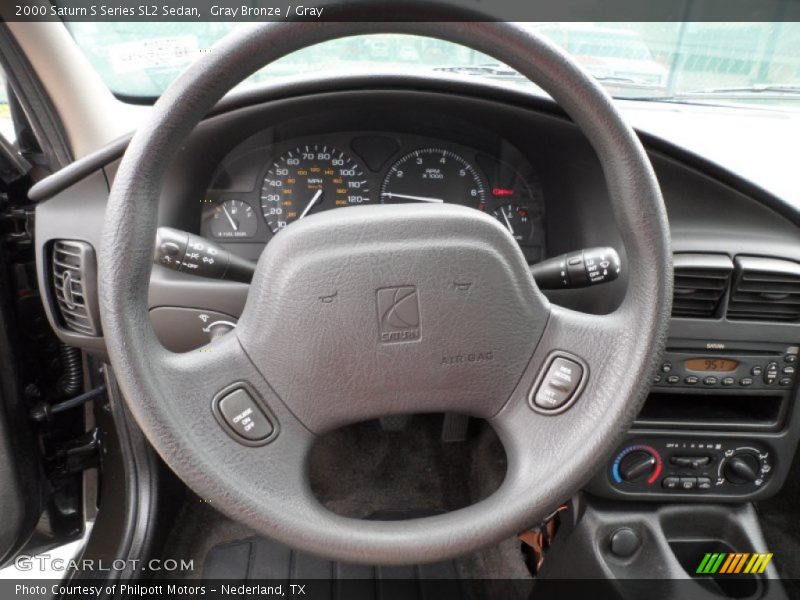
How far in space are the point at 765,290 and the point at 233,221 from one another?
101 centimetres

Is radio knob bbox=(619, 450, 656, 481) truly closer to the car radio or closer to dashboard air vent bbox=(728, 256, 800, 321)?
the car radio

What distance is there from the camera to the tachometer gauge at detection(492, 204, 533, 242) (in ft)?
4.39

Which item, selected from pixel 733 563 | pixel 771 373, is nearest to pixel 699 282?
pixel 771 373

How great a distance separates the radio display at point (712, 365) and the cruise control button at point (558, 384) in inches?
19.0

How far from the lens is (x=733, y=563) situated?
1.32 metres

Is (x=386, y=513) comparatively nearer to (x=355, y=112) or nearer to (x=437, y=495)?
(x=437, y=495)

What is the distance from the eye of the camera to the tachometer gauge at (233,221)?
4.23 ft

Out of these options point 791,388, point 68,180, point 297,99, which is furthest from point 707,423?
point 68,180

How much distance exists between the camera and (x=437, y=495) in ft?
5.60

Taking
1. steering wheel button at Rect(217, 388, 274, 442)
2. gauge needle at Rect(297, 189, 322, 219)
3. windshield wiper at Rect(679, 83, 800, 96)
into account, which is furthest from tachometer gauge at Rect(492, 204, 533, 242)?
steering wheel button at Rect(217, 388, 274, 442)

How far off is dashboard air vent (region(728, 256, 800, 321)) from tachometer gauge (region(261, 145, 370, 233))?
77 cm

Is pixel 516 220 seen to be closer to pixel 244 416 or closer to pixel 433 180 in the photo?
pixel 433 180

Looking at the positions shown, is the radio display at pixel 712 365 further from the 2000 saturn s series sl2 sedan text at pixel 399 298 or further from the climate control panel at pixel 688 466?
the climate control panel at pixel 688 466

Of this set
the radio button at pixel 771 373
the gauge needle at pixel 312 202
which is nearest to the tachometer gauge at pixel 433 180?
the gauge needle at pixel 312 202
